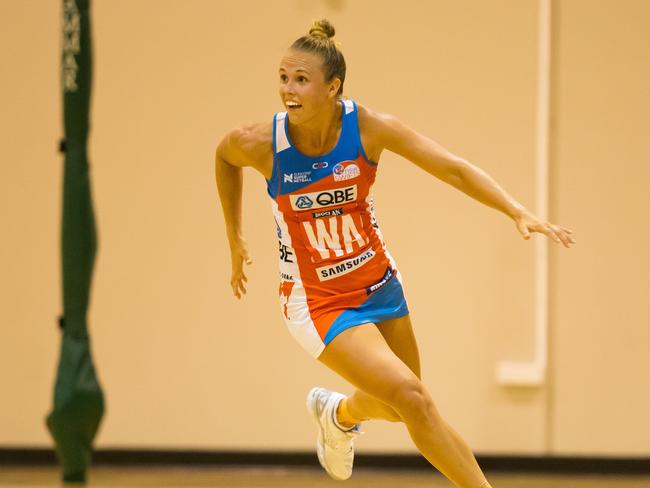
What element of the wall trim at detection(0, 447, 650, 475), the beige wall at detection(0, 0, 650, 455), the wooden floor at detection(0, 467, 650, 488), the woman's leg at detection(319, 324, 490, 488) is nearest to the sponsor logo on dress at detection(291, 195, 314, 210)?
the woman's leg at detection(319, 324, 490, 488)

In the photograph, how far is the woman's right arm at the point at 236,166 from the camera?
10.2 feet

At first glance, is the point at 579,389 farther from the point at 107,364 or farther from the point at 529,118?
the point at 107,364

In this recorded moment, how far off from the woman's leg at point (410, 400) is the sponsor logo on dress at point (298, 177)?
Result: 546 millimetres

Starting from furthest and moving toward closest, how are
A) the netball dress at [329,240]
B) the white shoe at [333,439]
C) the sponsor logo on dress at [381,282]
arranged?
the white shoe at [333,439] < the sponsor logo on dress at [381,282] < the netball dress at [329,240]

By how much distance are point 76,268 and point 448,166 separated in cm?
123

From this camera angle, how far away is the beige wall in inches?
194

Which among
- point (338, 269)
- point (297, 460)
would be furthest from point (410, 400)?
point (297, 460)

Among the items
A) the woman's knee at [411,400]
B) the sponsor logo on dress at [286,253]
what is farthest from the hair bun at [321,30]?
the woman's knee at [411,400]

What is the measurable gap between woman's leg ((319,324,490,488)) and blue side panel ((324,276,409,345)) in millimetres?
88

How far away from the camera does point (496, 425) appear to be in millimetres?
5035

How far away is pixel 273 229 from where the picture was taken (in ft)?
16.5

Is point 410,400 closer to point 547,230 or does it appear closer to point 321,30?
point 547,230

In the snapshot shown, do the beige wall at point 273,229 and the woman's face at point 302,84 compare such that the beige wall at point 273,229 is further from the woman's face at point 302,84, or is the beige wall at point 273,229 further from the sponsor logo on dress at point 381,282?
the woman's face at point 302,84

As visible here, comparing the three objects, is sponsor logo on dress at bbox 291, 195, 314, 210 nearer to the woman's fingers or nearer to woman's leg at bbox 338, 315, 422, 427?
woman's leg at bbox 338, 315, 422, 427
